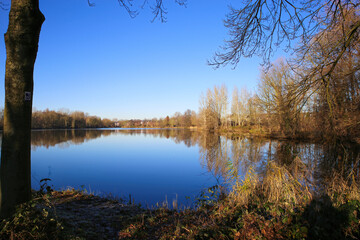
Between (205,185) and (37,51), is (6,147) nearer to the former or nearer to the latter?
(37,51)

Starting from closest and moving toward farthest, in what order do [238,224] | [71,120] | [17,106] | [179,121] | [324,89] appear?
[17,106] < [238,224] < [324,89] < [71,120] < [179,121]

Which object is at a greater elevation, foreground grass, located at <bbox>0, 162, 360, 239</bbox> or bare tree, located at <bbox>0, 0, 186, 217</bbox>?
bare tree, located at <bbox>0, 0, 186, 217</bbox>

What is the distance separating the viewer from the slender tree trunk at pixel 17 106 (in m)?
2.49

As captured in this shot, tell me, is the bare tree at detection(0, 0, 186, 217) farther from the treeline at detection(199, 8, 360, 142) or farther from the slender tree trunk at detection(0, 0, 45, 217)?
the treeline at detection(199, 8, 360, 142)

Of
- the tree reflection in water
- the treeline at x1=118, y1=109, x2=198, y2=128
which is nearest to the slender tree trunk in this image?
the tree reflection in water

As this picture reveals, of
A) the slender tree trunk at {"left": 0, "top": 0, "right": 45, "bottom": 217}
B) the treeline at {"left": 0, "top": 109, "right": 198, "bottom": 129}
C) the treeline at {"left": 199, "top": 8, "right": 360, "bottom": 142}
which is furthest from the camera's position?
the treeline at {"left": 0, "top": 109, "right": 198, "bottom": 129}

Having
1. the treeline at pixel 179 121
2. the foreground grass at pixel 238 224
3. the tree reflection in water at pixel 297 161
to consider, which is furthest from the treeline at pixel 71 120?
the foreground grass at pixel 238 224

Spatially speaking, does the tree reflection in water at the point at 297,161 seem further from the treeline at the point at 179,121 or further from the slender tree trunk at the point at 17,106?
the treeline at the point at 179,121

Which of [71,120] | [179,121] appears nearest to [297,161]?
[71,120]

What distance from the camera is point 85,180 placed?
9.24 meters

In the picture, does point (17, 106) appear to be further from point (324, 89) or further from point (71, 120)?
point (71, 120)

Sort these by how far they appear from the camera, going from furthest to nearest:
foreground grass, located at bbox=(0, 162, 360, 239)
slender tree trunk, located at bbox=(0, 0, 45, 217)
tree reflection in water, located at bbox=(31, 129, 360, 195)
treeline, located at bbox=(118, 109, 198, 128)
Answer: treeline, located at bbox=(118, 109, 198, 128)
tree reflection in water, located at bbox=(31, 129, 360, 195)
slender tree trunk, located at bbox=(0, 0, 45, 217)
foreground grass, located at bbox=(0, 162, 360, 239)

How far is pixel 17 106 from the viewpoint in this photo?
8.40ft

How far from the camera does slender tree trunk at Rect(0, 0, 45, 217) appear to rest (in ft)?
8.18
